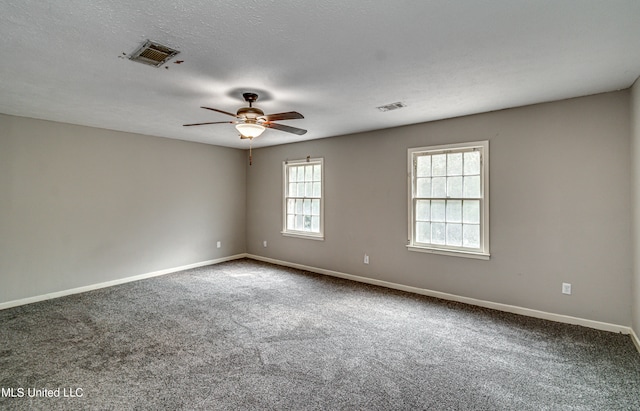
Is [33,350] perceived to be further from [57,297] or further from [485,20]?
[485,20]

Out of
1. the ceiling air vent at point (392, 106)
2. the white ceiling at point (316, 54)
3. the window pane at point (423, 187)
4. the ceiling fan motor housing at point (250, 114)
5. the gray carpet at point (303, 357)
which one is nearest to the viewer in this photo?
the white ceiling at point (316, 54)

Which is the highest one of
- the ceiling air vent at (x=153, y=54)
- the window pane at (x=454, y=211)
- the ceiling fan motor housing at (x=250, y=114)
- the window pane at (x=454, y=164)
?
the ceiling air vent at (x=153, y=54)

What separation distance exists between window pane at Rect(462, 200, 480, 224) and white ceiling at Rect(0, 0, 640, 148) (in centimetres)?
120

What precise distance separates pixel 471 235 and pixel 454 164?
1.00 metres

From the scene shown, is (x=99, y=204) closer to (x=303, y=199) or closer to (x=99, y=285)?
(x=99, y=285)

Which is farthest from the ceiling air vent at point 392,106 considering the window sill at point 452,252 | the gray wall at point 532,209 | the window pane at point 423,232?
the window sill at point 452,252

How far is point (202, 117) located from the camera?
4.23m

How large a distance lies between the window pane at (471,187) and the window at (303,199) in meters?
2.51

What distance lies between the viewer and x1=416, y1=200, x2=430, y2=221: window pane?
448 centimetres

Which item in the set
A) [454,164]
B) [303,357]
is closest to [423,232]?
[454,164]

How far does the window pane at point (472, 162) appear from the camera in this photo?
4.05 m

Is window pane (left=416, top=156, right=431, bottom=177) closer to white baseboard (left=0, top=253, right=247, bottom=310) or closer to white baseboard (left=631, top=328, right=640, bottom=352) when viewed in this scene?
white baseboard (left=631, top=328, right=640, bottom=352)

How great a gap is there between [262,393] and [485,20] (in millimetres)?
2927

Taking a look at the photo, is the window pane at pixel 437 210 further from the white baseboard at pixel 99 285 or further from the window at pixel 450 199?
the white baseboard at pixel 99 285
